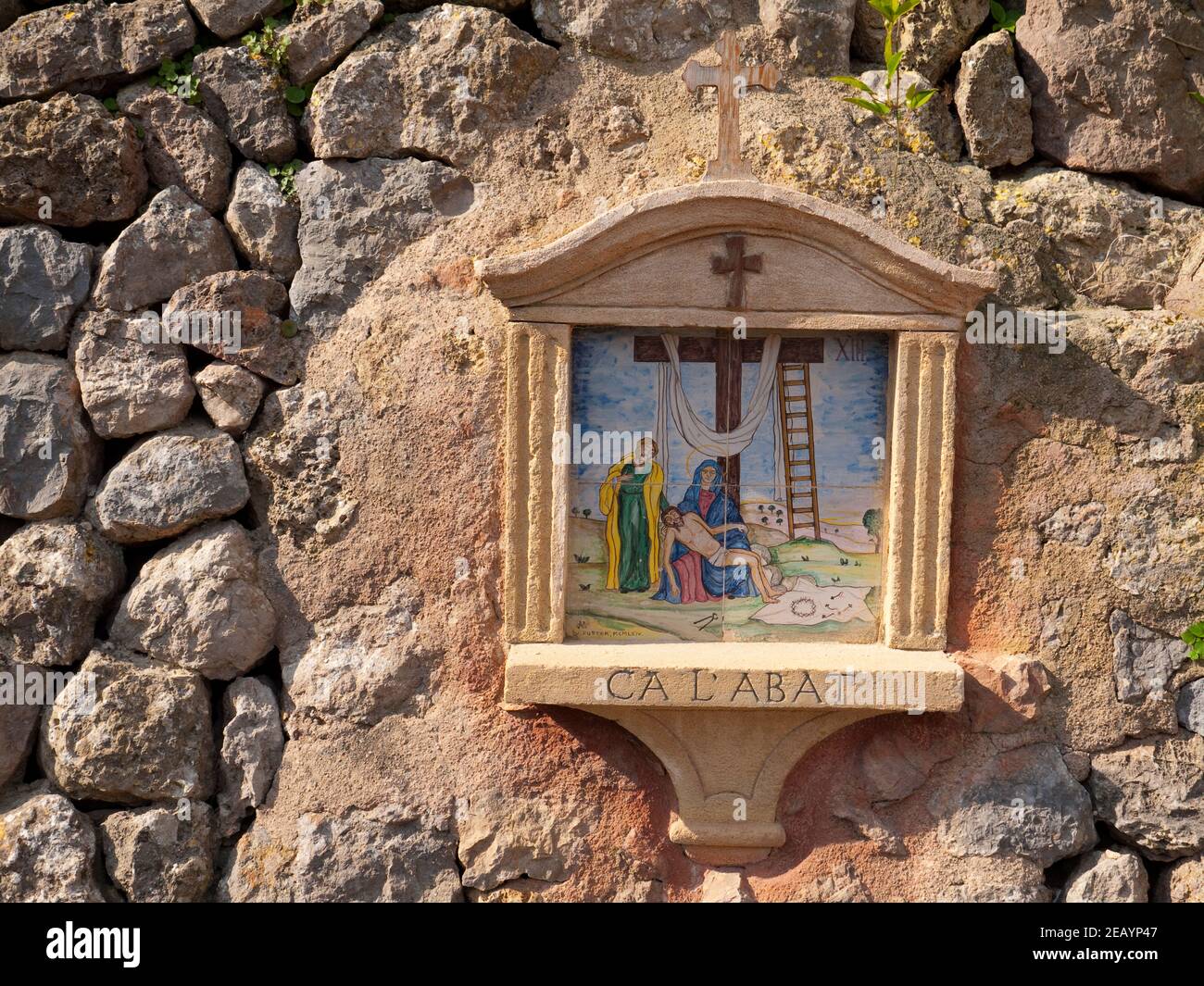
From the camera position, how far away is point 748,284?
465cm

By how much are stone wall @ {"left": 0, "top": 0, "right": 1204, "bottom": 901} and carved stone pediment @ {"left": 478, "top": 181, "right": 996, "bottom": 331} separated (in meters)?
0.30

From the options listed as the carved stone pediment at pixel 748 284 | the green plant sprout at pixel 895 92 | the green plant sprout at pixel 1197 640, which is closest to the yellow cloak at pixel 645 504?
the carved stone pediment at pixel 748 284

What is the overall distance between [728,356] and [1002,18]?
6.45ft

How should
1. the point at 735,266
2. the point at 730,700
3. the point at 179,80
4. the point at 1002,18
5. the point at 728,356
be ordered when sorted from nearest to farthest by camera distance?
1. the point at 730,700
2. the point at 735,266
3. the point at 728,356
4. the point at 179,80
5. the point at 1002,18

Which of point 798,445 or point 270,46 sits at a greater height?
point 270,46

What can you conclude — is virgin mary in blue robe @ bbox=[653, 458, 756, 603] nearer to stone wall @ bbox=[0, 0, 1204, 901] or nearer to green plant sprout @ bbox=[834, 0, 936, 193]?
stone wall @ bbox=[0, 0, 1204, 901]

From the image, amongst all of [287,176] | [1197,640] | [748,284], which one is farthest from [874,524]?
[287,176]

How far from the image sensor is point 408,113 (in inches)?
192

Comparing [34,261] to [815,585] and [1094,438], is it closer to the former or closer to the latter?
[815,585]

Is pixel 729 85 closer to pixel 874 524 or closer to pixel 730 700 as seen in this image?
pixel 874 524

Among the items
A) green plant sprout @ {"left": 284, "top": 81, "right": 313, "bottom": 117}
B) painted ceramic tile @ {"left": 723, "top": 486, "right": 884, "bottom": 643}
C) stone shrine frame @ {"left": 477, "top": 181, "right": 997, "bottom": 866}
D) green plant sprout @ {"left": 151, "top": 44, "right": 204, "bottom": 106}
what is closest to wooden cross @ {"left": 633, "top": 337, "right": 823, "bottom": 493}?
stone shrine frame @ {"left": 477, "top": 181, "right": 997, "bottom": 866}

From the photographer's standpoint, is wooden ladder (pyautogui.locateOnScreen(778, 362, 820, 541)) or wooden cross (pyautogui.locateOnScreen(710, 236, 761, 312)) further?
wooden ladder (pyautogui.locateOnScreen(778, 362, 820, 541))

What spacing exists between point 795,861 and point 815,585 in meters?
1.11

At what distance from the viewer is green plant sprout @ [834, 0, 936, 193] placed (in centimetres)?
481
